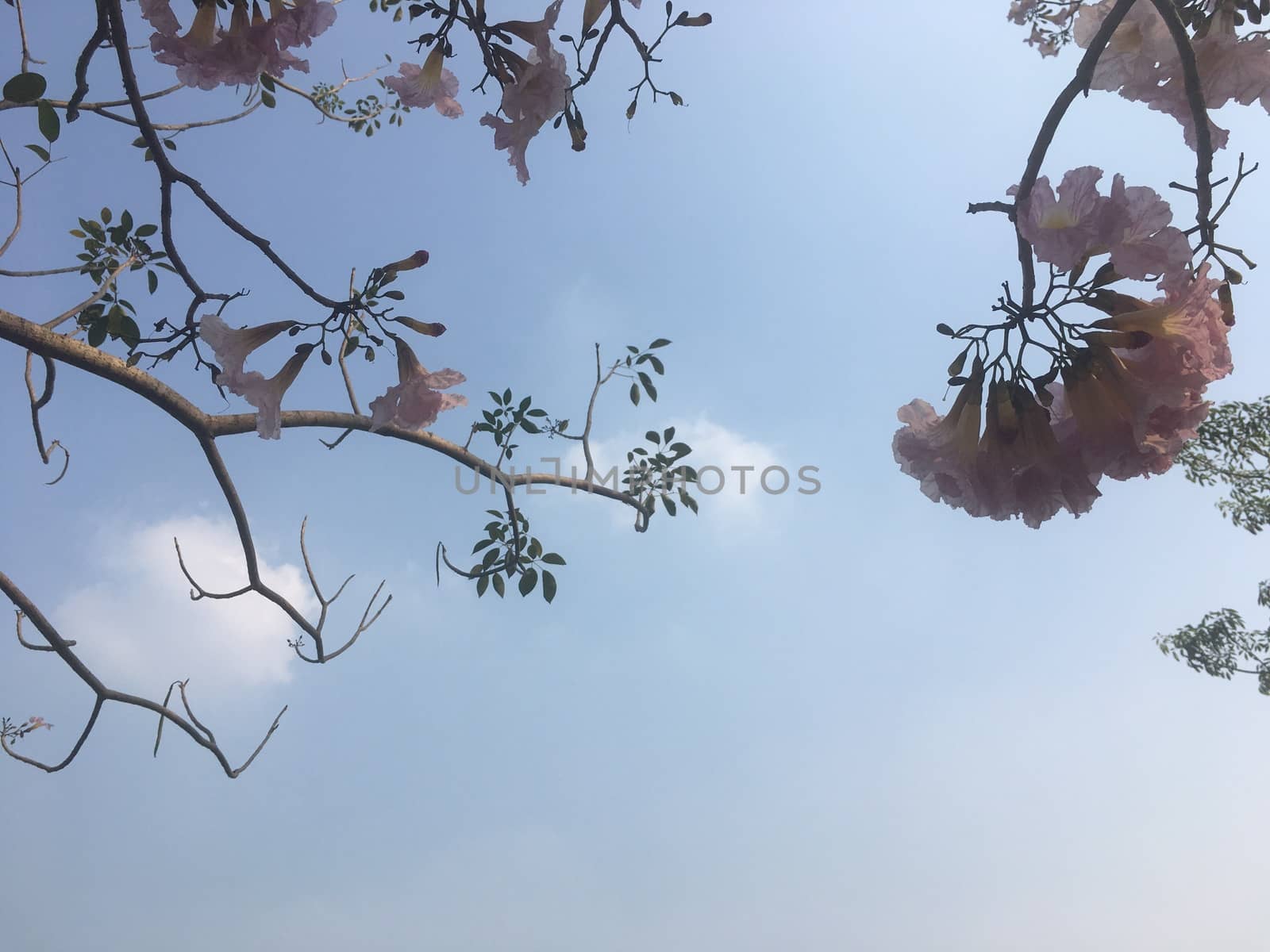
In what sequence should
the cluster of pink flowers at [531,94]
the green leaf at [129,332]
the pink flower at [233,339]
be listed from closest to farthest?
1. the cluster of pink flowers at [531,94]
2. the pink flower at [233,339]
3. the green leaf at [129,332]

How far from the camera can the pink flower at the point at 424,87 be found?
248cm

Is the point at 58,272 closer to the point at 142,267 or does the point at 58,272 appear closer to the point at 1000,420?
the point at 142,267

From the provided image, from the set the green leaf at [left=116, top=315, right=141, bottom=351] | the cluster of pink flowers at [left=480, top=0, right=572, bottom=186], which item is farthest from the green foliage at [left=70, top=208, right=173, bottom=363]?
the cluster of pink flowers at [left=480, top=0, right=572, bottom=186]

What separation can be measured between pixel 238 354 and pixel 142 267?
1.73 metres

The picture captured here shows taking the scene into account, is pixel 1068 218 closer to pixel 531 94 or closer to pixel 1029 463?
pixel 1029 463

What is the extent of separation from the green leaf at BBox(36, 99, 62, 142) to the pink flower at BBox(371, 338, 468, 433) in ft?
3.50

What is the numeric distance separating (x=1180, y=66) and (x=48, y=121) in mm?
2755

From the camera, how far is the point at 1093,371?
1.44 m

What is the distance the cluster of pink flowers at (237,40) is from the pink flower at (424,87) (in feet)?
1.64

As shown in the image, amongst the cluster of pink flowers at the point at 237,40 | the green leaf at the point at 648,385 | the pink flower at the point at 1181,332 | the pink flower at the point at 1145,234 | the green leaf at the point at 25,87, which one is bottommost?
the pink flower at the point at 1181,332

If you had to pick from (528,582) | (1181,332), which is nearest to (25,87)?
(528,582)

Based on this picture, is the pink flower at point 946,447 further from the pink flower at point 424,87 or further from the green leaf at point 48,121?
the green leaf at point 48,121

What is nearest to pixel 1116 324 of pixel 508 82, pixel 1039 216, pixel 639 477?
pixel 1039 216

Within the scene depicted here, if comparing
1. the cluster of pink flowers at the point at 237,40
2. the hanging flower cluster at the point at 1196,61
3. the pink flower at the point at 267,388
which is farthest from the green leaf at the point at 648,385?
the hanging flower cluster at the point at 1196,61
